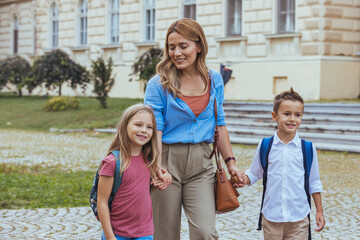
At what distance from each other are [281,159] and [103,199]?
1174 millimetres

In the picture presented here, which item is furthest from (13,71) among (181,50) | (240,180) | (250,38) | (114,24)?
(240,180)

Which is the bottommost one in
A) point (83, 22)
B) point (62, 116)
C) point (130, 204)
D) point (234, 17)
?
point (62, 116)

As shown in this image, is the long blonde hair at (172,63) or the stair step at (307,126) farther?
the stair step at (307,126)

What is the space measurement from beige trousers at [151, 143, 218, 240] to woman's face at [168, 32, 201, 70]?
533 mm

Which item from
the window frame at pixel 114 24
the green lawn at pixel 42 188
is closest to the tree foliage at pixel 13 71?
the window frame at pixel 114 24

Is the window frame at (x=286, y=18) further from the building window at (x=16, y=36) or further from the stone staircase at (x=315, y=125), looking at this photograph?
the building window at (x=16, y=36)

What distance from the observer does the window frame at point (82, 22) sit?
3105cm

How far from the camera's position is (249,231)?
6.69m

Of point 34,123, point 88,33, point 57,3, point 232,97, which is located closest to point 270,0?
point 232,97

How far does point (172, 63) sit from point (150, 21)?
77.0 ft

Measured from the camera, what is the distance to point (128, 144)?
414cm

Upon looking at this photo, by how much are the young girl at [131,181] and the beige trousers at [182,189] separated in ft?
0.83

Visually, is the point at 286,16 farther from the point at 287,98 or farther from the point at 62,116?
the point at 287,98

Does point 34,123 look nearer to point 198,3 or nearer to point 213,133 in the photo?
point 198,3
